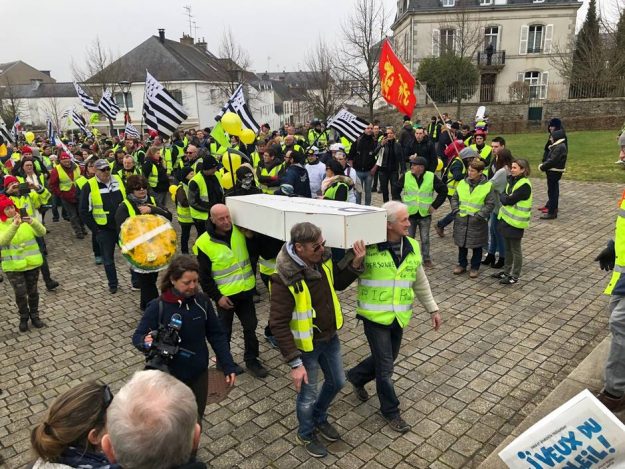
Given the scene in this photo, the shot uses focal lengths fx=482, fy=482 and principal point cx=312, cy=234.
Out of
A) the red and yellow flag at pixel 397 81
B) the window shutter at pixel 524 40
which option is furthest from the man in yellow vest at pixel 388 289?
the window shutter at pixel 524 40

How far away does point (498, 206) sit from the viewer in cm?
799

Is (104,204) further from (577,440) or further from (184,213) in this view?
(577,440)

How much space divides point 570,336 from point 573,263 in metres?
2.86

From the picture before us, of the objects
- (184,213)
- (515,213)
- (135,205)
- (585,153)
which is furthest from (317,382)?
(585,153)

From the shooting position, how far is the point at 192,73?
2004 inches

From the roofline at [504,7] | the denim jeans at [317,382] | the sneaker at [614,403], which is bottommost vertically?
the sneaker at [614,403]

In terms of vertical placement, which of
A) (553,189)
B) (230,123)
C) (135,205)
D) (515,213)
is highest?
(230,123)

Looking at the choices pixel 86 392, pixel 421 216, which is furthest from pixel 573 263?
pixel 86 392

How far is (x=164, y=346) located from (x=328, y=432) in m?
1.69

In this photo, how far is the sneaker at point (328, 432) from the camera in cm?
415

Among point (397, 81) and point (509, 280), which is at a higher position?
point (397, 81)

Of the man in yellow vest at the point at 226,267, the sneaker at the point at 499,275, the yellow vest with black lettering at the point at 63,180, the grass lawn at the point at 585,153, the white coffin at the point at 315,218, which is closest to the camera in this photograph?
the white coffin at the point at 315,218

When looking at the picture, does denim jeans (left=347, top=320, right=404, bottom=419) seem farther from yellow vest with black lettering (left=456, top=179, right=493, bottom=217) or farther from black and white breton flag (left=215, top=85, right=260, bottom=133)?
black and white breton flag (left=215, top=85, right=260, bottom=133)

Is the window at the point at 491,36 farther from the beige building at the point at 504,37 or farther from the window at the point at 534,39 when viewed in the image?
the window at the point at 534,39
